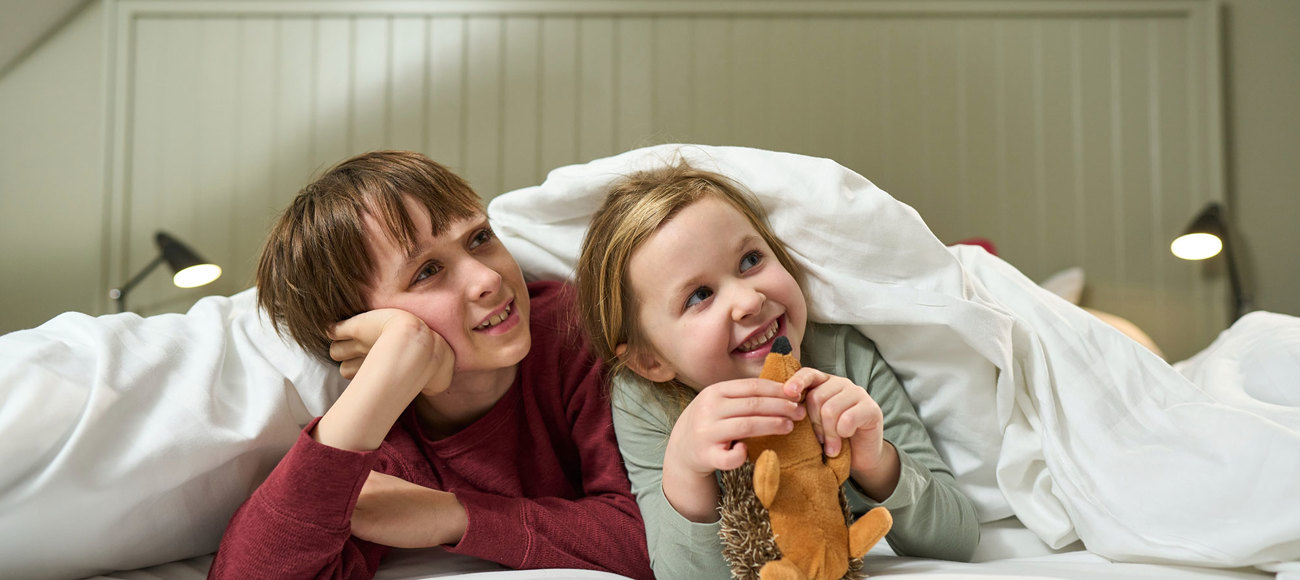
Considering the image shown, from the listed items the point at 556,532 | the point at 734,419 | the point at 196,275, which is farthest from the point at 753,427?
the point at 196,275

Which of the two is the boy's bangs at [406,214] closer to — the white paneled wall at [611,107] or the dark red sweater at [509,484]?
the dark red sweater at [509,484]

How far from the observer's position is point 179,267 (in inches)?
72.8

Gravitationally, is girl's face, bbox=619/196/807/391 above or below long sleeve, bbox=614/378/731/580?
above

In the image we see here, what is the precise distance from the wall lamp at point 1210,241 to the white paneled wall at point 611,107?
5.7 inches

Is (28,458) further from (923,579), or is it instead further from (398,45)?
(398,45)

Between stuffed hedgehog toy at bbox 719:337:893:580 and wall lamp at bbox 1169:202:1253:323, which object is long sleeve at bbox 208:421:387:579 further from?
wall lamp at bbox 1169:202:1253:323

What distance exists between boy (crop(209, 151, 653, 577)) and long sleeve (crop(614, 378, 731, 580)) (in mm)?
34

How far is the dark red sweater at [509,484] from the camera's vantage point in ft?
2.19

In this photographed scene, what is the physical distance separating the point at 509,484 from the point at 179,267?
54.2 inches

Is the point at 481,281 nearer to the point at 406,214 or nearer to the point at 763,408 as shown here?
the point at 406,214

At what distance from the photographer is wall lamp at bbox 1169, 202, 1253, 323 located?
1.90m

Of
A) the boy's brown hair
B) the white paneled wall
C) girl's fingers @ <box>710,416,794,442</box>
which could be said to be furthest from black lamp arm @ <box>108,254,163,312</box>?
girl's fingers @ <box>710,416,794,442</box>

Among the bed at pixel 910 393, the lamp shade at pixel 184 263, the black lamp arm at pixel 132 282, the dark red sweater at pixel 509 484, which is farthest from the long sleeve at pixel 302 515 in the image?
the black lamp arm at pixel 132 282

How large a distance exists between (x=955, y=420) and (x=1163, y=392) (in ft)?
0.62
